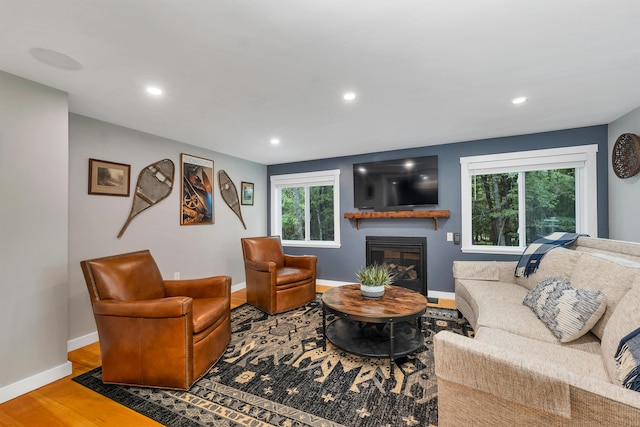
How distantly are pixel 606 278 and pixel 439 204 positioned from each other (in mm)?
2339

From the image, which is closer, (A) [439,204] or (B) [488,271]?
(B) [488,271]

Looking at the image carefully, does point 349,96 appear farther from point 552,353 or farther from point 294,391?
point 294,391

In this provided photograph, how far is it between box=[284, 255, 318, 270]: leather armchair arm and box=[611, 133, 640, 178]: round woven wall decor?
3508 mm

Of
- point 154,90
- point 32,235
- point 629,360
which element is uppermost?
point 154,90

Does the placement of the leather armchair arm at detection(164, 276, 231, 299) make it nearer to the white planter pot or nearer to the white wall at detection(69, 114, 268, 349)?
the white wall at detection(69, 114, 268, 349)

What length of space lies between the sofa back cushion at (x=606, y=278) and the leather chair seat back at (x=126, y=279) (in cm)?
321

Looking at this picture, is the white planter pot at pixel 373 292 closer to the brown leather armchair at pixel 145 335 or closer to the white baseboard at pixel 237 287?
the brown leather armchair at pixel 145 335

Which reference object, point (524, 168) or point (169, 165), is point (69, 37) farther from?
point (524, 168)

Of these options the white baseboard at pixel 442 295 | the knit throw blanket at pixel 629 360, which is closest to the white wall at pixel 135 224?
the white baseboard at pixel 442 295

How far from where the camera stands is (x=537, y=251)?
2.67 meters

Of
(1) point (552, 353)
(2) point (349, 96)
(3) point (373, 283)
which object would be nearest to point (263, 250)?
(3) point (373, 283)

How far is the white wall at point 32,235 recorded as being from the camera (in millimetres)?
1878

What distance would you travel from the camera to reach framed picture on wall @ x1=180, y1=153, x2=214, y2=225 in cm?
366

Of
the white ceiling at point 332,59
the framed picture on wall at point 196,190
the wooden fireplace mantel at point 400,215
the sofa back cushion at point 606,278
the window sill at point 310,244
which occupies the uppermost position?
the white ceiling at point 332,59
